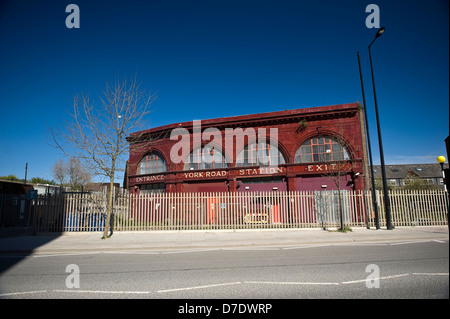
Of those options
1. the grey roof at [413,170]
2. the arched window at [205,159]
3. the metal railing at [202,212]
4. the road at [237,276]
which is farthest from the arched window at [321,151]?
the grey roof at [413,170]

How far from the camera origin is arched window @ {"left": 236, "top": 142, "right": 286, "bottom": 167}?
71.7 feet

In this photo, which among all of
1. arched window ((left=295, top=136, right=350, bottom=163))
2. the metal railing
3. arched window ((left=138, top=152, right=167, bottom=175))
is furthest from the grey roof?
arched window ((left=138, top=152, right=167, bottom=175))

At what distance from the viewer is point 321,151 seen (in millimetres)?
21016

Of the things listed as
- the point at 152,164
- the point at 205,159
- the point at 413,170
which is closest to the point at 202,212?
the point at 205,159

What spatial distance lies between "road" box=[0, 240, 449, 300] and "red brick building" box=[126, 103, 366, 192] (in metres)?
12.8

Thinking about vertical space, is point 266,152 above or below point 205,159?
above

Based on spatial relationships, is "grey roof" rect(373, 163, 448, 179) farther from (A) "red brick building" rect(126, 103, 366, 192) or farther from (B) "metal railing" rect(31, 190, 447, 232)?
(B) "metal railing" rect(31, 190, 447, 232)

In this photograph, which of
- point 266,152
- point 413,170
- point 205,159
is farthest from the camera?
point 413,170

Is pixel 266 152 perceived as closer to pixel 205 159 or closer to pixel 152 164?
pixel 205 159

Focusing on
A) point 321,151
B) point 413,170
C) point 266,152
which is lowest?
point 321,151

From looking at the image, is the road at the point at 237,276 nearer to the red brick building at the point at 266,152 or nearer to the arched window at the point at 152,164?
the red brick building at the point at 266,152

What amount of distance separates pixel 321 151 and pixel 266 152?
15.0 ft
